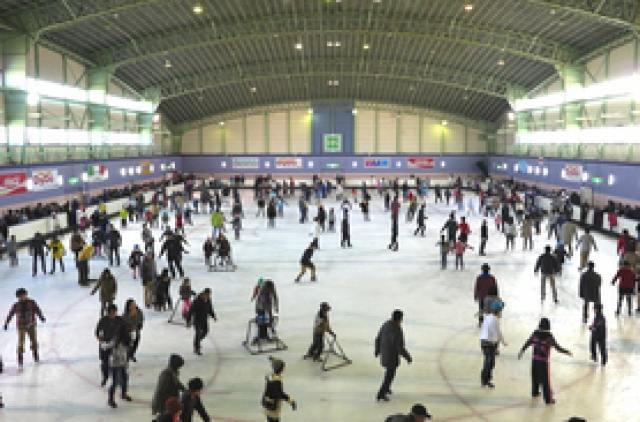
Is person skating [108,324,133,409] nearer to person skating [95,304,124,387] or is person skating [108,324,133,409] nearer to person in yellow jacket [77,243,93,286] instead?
person skating [95,304,124,387]

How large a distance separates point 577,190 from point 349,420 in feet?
116

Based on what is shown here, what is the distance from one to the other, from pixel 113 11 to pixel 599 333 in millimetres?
29188

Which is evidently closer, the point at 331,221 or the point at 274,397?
the point at 274,397

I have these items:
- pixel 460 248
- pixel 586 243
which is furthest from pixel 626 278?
pixel 460 248

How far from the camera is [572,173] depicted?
39562 mm

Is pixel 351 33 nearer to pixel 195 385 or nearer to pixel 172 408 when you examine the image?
pixel 195 385

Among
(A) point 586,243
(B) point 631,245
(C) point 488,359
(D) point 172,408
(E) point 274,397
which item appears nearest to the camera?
(D) point 172,408

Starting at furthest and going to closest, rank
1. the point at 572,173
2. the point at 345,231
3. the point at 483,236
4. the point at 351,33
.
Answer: the point at 572,173 < the point at 351,33 < the point at 345,231 < the point at 483,236

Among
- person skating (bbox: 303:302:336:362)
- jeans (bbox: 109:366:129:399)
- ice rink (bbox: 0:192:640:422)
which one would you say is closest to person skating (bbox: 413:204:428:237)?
ice rink (bbox: 0:192:640:422)

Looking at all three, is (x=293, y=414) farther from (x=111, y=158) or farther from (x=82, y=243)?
(x=111, y=158)

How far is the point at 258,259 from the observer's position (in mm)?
22047

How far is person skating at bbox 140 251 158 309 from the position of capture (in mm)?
15281

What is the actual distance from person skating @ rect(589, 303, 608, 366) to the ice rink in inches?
10.3

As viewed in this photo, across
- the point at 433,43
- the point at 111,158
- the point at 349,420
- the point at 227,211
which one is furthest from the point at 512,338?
the point at 111,158
